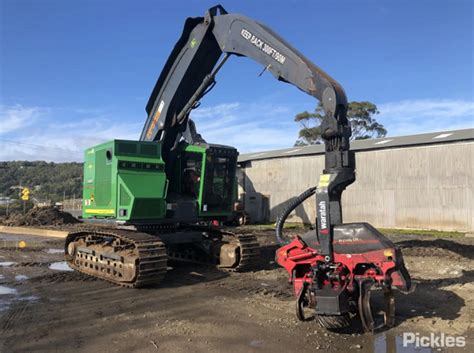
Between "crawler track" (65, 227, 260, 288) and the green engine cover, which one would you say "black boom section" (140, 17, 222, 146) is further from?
"crawler track" (65, 227, 260, 288)

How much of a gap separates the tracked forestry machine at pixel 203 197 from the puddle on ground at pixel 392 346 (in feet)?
0.94

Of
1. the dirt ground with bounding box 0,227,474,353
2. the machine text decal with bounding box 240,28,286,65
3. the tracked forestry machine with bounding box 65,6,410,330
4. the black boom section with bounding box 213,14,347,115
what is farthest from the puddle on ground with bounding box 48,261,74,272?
the machine text decal with bounding box 240,28,286,65

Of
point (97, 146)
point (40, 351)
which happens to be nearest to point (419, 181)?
point (97, 146)

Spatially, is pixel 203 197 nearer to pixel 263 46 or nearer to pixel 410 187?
pixel 263 46

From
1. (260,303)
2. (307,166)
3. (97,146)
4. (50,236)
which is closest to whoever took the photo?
(260,303)

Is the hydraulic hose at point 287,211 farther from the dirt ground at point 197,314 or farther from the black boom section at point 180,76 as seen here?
the black boom section at point 180,76

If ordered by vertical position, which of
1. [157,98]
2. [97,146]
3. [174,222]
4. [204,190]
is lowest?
[174,222]

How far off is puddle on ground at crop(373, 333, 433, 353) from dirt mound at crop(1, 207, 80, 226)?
26695 millimetres

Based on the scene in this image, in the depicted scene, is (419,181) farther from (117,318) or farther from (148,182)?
(117,318)

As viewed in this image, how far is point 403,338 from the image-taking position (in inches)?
230

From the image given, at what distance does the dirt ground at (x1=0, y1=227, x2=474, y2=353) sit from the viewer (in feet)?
18.9

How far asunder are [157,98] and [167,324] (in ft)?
20.7

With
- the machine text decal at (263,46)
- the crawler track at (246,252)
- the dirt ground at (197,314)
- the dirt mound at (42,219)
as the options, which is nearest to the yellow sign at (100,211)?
the dirt ground at (197,314)

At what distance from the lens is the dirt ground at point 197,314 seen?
575cm
